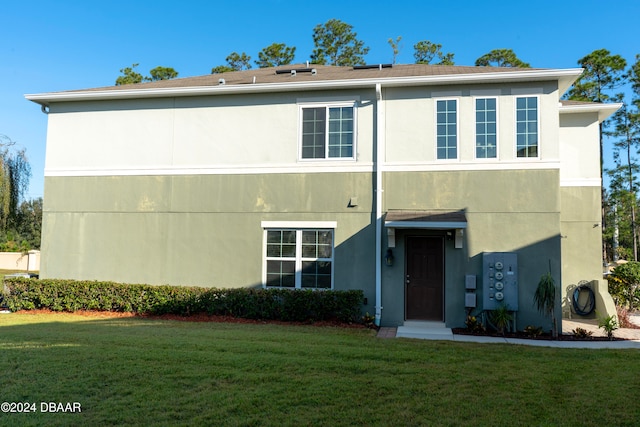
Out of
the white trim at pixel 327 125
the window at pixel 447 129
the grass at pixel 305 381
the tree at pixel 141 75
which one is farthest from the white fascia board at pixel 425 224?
the tree at pixel 141 75

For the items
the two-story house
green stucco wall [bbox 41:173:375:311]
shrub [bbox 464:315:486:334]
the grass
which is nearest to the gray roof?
the two-story house

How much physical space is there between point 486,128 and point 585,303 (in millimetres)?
5969

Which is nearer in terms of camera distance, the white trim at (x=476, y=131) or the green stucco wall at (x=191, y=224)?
the white trim at (x=476, y=131)

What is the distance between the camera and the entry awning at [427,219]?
10.5m

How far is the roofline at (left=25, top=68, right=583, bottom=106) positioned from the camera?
1078cm

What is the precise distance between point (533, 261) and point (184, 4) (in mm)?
16695

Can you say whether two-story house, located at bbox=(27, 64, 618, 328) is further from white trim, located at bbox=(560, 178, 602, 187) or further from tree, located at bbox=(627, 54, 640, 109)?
tree, located at bbox=(627, 54, 640, 109)

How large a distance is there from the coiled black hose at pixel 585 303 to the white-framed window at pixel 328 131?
24.7 ft

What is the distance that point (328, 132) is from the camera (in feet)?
39.0

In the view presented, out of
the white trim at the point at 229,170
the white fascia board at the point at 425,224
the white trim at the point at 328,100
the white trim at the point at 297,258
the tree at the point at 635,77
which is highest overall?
the tree at the point at 635,77

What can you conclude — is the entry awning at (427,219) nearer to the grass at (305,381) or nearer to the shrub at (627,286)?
the grass at (305,381)

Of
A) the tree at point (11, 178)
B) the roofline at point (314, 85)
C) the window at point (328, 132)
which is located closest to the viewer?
the roofline at point (314, 85)

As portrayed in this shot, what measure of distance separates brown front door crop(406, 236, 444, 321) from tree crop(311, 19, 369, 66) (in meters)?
23.5

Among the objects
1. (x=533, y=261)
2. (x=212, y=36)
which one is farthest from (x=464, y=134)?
(x=212, y=36)
